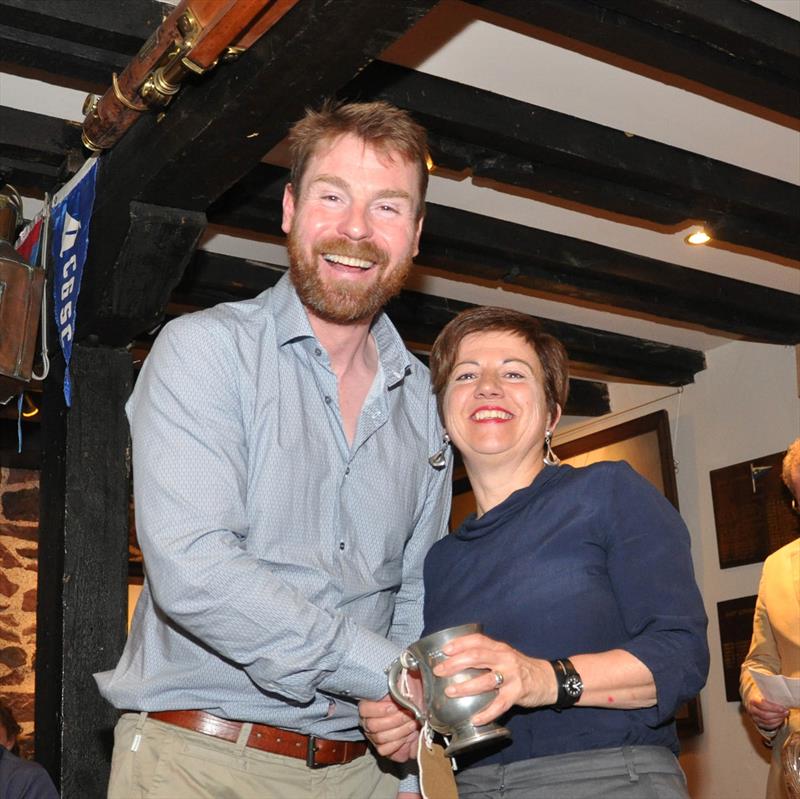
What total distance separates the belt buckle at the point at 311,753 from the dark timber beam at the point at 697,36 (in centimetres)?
181

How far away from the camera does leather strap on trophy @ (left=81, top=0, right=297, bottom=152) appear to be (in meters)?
2.65

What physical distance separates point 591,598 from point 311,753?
52 cm

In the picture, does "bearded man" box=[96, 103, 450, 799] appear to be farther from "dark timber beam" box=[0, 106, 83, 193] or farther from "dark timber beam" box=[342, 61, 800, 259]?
"dark timber beam" box=[0, 106, 83, 193]

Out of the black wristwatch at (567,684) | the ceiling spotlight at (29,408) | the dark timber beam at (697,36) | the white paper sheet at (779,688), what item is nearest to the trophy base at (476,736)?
the black wristwatch at (567,684)

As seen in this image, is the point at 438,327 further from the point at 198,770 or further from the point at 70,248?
the point at 198,770

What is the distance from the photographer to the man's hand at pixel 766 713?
440 centimetres

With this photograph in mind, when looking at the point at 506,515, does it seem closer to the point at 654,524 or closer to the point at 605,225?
the point at 654,524

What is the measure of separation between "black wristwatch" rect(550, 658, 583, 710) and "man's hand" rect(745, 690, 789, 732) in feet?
9.57

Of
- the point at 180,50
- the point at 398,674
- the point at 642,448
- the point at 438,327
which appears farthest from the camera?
the point at 642,448

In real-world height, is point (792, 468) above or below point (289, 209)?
below

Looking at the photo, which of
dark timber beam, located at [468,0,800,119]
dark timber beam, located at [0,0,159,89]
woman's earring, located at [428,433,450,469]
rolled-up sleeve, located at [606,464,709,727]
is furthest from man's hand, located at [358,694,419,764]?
dark timber beam, located at [0,0,159,89]

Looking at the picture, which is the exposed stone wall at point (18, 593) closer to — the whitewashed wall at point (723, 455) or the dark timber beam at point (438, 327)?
the dark timber beam at point (438, 327)

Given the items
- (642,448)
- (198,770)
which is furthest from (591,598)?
(642,448)

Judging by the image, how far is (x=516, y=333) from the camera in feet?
7.34
